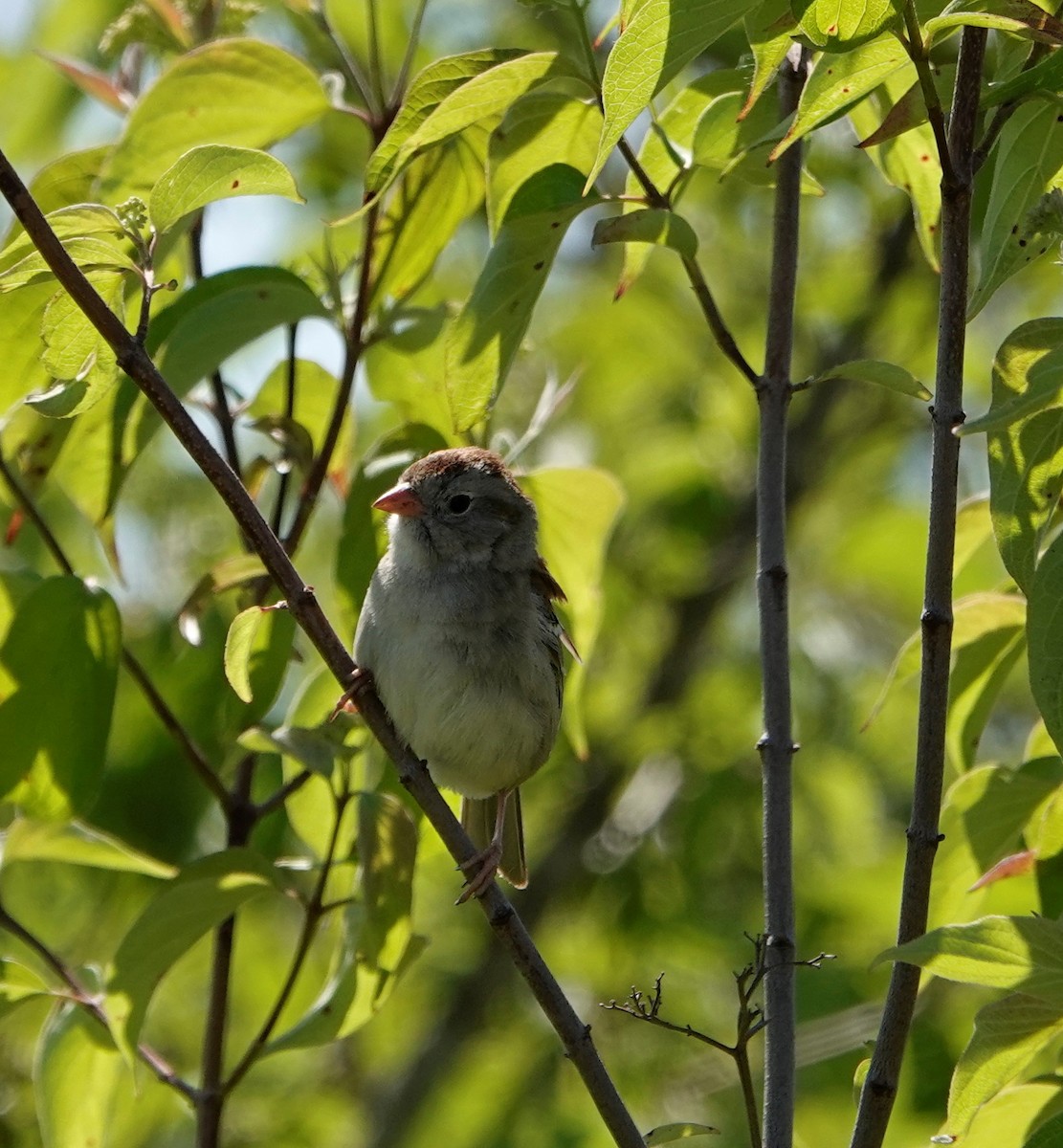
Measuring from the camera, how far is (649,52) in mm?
1806

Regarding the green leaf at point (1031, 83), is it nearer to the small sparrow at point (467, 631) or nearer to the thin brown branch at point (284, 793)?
the small sparrow at point (467, 631)

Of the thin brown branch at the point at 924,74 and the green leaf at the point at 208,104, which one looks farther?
the green leaf at the point at 208,104

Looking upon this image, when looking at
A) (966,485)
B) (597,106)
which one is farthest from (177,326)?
(966,485)

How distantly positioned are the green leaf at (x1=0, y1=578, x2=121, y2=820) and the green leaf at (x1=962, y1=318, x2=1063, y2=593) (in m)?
1.51

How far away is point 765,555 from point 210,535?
10.5ft

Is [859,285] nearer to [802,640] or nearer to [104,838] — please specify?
[802,640]

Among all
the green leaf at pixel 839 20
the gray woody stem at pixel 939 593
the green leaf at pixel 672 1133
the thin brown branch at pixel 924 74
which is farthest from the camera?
the green leaf at pixel 672 1133

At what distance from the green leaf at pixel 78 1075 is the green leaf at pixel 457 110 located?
1614 millimetres

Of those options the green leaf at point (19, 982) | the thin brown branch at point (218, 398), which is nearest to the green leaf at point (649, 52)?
the thin brown branch at point (218, 398)

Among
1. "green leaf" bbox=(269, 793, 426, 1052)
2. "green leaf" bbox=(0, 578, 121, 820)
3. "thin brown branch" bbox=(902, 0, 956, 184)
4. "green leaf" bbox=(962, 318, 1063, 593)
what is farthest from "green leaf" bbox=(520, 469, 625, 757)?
"thin brown branch" bbox=(902, 0, 956, 184)

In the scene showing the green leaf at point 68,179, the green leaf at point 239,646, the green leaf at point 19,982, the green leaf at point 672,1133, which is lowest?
the green leaf at point 672,1133

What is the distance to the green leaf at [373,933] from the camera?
2.58 m

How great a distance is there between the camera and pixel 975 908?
2.68 m

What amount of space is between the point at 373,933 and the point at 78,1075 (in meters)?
0.67
